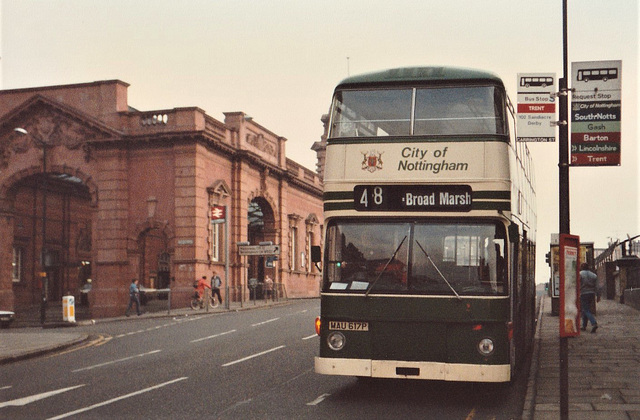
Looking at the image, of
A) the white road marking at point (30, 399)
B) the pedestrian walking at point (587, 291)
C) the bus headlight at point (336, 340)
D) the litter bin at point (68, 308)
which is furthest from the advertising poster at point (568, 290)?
the litter bin at point (68, 308)

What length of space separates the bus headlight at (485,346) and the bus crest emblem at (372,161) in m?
2.64

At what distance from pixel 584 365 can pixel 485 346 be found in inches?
182

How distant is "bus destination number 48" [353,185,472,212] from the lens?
1165 cm

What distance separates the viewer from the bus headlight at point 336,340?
11.8 metres

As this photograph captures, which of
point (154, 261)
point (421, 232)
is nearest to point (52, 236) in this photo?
point (154, 261)

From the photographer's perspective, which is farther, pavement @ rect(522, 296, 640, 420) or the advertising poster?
pavement @ rect(522, 296, 640, 420)

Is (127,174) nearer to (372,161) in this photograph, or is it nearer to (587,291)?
(587,291)

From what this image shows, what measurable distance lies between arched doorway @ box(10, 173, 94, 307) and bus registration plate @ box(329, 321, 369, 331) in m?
39.9

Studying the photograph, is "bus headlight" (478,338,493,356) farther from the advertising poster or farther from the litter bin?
the litter bin

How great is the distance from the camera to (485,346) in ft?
37.1

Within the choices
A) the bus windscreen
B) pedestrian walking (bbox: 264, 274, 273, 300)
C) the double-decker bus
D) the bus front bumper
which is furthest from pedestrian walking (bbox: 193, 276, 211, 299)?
the bus windscreen

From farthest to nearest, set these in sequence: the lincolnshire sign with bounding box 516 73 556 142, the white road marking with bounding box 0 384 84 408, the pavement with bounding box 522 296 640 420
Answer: the white road marking with bounding box 0 384 84 408 < the lincolnshire sign with bounding box 516 73 556 142 < the pavement with bounding box 522 296 640 420

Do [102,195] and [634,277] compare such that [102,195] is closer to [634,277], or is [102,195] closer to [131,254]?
[131,254]

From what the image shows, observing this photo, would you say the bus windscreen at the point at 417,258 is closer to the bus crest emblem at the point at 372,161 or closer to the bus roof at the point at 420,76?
the bus crest emblem at the point at 372,161
